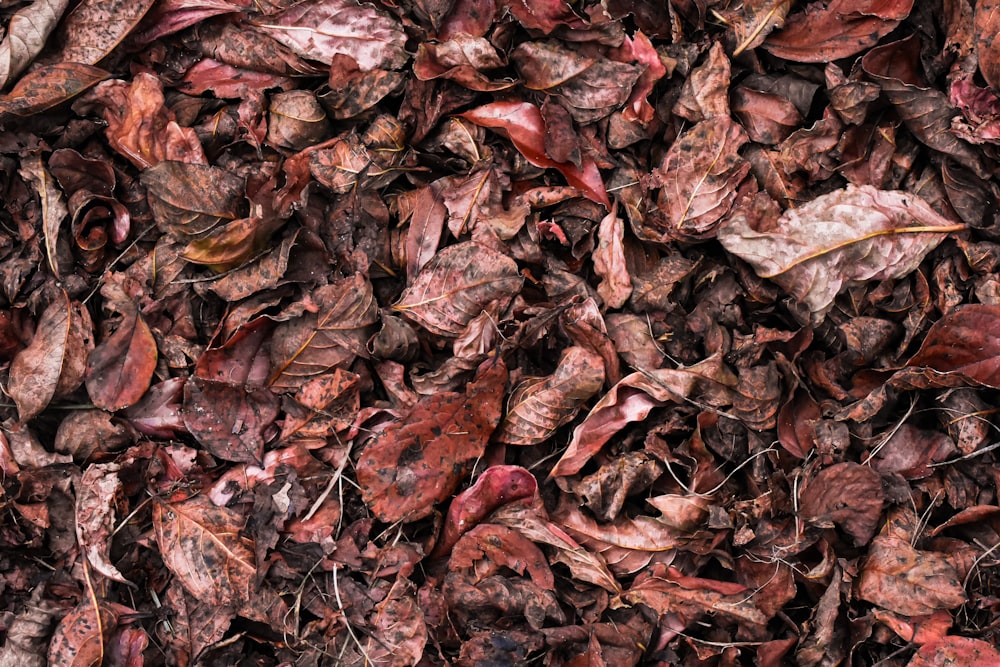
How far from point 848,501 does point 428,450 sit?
110 centimetres

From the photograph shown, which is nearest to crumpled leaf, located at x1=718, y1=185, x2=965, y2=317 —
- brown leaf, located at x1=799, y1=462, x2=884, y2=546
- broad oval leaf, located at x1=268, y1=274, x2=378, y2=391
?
brown leaf, located at x1=799, y1=462, x2=884, y2=546

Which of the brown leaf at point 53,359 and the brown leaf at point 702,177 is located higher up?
the brown leaf at point 702,177

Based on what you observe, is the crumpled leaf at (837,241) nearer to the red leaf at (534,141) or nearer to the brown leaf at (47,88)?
the red leaf at (534,141)

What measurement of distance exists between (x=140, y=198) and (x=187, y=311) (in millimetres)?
395

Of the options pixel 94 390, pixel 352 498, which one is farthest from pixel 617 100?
pixel 94 390

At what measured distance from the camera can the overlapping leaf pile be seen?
207 cm

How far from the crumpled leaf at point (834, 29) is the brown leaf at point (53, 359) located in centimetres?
215

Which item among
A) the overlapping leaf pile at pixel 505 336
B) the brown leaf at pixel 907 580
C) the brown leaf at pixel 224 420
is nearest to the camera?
the brown leaf at pixel 907 580

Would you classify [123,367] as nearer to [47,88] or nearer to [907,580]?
[47,88]

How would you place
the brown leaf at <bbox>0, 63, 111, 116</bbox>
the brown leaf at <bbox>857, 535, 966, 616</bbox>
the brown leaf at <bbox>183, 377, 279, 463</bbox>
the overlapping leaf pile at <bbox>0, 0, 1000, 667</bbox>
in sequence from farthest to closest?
the brown leaf at <bbox>0, 63, 111, 116</bbox>
the brown leaf at <bbox>183, 377, 279, 463</bbox>
the overlapping leaf pile at <bbox>0, 0, 1000, 667</bbox>
the brown leaf at <bbox>857, 535, 966, 616</bbox>

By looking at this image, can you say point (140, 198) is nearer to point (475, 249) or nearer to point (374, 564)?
point (475, 249)

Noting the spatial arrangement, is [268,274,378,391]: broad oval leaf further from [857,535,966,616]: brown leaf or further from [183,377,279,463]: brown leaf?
[857,535,966,616]: brown leaf

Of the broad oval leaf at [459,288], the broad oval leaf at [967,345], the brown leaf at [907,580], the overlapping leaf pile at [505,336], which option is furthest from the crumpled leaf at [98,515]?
the broad oval leaf at [967,345]

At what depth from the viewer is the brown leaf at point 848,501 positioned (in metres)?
2.03
